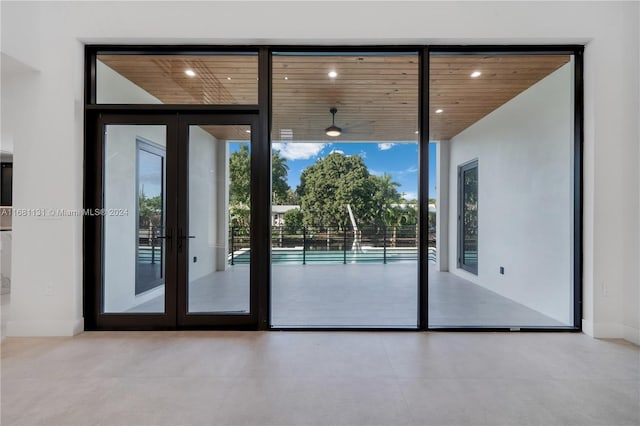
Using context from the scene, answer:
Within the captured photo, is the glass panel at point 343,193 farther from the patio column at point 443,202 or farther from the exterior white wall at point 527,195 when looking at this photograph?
the exterior white wall at point 527,195

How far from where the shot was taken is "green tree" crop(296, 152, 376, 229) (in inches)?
163

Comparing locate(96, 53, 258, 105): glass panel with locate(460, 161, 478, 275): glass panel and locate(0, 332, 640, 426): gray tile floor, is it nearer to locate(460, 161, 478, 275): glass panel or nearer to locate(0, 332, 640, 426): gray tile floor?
locate(0, 332, 640, 426): gray tile floor

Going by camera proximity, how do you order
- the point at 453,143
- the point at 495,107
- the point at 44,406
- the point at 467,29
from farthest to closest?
the point at 453,143 < the point at 495,107 < the point at 467,29 < the point at 44,406

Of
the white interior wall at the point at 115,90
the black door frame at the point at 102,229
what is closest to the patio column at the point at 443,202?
the black door frame at the point at 102,229

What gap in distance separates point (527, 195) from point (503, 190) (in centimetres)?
52

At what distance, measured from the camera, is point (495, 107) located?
16.8ft

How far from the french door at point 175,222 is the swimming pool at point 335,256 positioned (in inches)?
12.0

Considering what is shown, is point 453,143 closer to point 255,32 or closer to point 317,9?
point 317,9

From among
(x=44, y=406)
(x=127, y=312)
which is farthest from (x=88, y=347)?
(x=44, y=406)

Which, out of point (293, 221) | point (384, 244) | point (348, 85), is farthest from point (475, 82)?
point (293, 221)

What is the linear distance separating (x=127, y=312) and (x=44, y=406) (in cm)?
146

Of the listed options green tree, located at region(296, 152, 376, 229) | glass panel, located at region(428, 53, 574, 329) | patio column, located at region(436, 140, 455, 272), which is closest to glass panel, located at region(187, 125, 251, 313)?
green tree, located at region(296, 152, 376, 229)

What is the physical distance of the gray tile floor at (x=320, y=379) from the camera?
2070mm

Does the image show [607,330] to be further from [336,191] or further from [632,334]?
[336,191]
